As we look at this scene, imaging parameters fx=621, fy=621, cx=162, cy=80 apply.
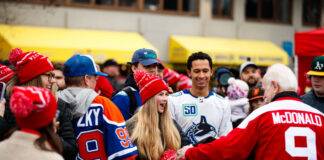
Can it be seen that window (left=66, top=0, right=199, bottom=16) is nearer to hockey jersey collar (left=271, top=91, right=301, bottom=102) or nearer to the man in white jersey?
the man in white jersey

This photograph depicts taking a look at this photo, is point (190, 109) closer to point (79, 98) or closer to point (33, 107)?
point (79, 98)

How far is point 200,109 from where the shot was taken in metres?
6.78

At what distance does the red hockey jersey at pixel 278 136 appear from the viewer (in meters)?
4.85

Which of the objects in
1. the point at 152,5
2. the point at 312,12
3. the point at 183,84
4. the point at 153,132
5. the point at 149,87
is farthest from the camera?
the point at 312,12

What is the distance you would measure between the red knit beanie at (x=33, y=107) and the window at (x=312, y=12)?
24.2m

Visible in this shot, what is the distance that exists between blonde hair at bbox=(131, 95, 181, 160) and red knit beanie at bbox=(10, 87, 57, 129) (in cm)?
196

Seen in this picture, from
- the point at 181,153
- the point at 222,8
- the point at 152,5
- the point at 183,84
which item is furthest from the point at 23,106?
the point at 222,8

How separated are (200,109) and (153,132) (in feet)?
3.83

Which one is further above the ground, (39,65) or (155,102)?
(39,65)

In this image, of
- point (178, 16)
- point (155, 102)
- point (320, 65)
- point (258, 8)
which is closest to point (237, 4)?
point (258, 8)

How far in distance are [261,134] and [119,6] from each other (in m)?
17.9

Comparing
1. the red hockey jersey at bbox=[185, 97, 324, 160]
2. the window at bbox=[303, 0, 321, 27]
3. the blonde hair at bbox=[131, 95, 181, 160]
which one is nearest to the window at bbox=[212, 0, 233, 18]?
the window at bbox=[303, 0, 321, 27]

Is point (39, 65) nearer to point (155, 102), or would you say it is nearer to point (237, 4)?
point (155, 102)

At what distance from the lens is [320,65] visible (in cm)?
748
